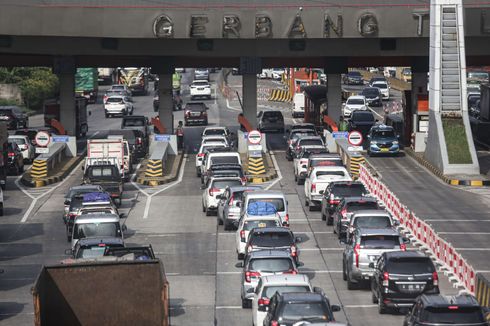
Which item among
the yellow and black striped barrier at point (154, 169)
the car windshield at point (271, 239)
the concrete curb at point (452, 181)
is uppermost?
the car windshield at point (271, 239)

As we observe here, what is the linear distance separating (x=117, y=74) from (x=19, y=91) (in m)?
29.8

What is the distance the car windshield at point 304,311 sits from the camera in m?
26.0

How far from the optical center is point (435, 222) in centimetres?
4859

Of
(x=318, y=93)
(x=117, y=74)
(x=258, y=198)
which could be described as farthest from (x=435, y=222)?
(x=117, y=74)

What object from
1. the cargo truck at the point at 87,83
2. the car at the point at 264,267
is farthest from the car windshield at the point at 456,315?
the cargo truck at the point at 87,83

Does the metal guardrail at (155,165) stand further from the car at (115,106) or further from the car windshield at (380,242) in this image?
the car at (115,106)

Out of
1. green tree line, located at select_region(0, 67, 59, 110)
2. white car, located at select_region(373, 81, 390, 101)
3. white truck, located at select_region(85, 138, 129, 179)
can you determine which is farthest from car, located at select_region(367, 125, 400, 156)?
green tree line, located at select_region(0, 67, 59, 110)

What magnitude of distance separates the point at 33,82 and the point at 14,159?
158ft

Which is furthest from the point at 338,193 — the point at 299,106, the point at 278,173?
the point at 299,106

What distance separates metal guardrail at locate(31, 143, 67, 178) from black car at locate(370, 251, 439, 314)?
111 feet

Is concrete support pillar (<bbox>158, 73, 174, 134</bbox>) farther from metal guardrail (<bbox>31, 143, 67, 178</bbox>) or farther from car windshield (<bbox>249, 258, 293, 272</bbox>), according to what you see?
car windshield (<bbox>249, 258, 293, 272</bbox>)

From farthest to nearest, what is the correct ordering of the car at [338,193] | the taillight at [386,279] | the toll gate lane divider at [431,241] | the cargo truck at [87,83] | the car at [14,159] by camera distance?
the cargo truck at [87,83] → the car at [14,159] → the car at [338,193] → the toll gate lane divider at [431,241] → the taillight at [386,279]

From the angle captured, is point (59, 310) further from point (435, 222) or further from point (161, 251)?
point (435, 222)

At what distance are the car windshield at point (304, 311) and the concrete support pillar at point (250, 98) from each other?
49994 mm
